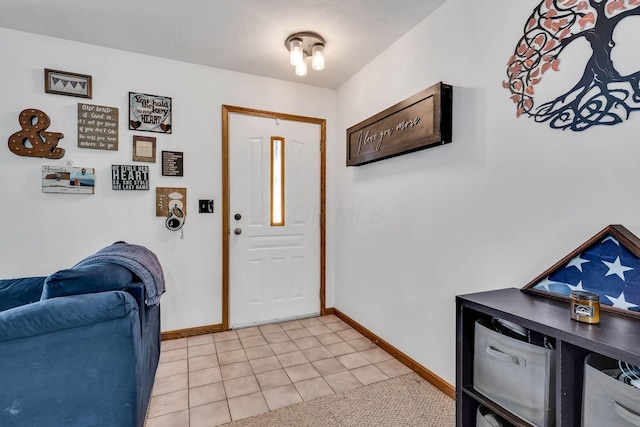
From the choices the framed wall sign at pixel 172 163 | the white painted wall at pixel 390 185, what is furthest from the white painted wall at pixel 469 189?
the framed wall sign at pixel 172 163

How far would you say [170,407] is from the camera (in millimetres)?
1853

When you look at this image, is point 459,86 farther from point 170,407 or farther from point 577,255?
point 170,407

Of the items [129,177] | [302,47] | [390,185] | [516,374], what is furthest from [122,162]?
[516,374]

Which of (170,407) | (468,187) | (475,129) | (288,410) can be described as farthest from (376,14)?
(170,407)

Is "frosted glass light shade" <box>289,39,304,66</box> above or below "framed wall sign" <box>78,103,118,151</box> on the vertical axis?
above

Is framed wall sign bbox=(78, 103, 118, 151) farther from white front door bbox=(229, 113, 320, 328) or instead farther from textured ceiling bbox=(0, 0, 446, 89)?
white front door bbox=(229, 113, 320, 328)

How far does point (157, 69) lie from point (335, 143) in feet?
5.88

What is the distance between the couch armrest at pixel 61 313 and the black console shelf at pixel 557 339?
141cm

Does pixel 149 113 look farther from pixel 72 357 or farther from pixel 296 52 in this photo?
pixel 72 357

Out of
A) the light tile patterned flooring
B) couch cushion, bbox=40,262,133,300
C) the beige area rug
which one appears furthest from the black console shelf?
couch cushion, bbox=40,262,133,300

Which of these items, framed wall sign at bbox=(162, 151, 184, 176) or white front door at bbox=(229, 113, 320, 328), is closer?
framed wall sign at bbox=(162, 151, 184, 176)

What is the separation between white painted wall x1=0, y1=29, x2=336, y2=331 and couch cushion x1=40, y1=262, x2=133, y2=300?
141cm

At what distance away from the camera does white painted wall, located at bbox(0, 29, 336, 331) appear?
2354mm

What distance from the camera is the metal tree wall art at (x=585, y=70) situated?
46.8 inches
